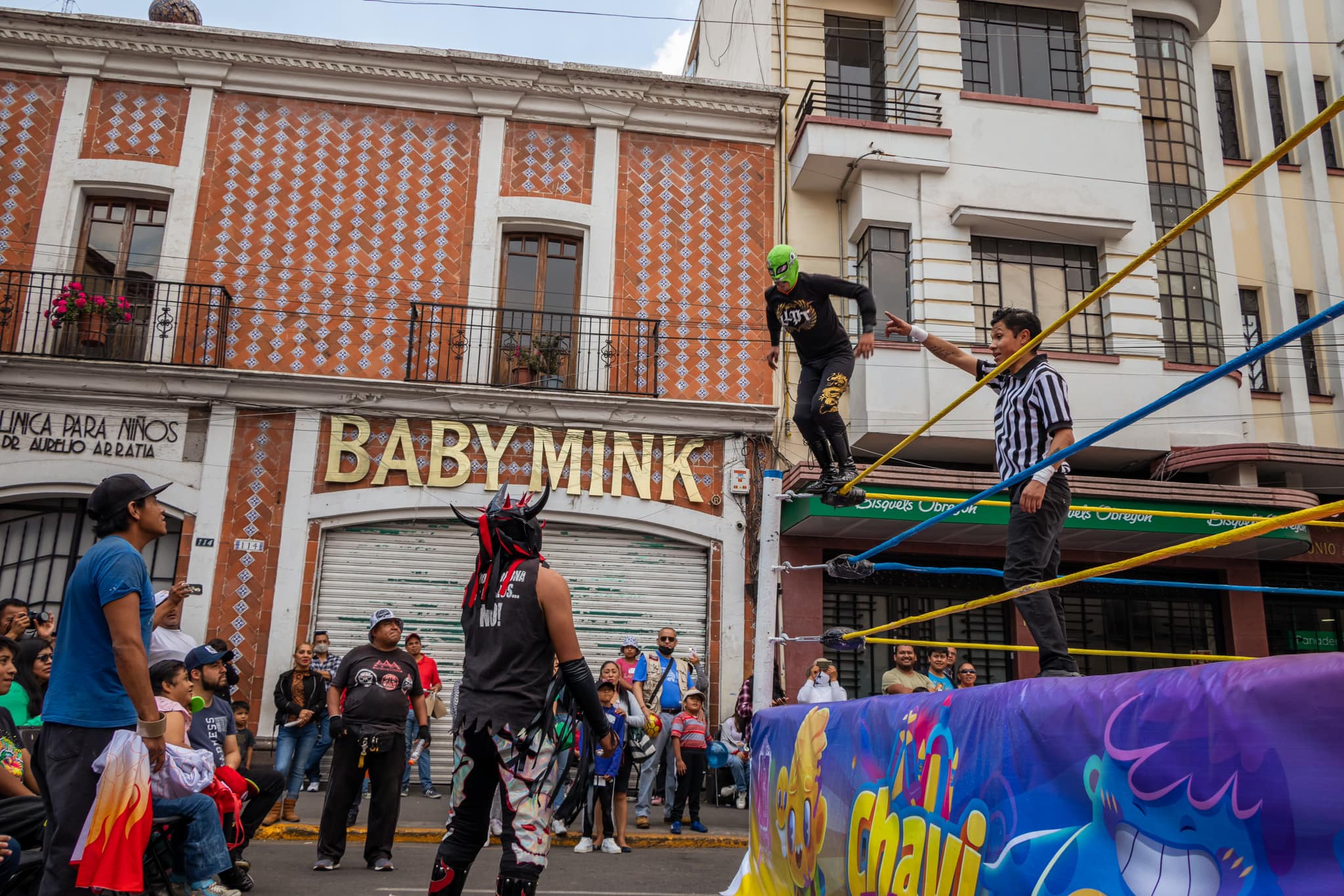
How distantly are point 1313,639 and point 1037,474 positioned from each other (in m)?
13.3

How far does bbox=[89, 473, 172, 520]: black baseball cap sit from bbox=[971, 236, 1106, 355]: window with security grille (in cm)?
1228

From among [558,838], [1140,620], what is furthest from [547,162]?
[1140,620]

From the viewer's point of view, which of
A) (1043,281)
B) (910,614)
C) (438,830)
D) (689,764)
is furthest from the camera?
(1043,281)

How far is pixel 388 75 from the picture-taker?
47.4ft

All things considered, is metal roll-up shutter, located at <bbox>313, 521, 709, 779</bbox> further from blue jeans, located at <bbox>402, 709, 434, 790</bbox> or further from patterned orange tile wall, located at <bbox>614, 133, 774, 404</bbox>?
patterned orange tile wall, located at <bbox>614, 133, 774, 404</bbox>

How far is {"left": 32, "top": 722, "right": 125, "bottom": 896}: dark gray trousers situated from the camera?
3.73m

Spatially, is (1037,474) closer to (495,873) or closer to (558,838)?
(495,873)

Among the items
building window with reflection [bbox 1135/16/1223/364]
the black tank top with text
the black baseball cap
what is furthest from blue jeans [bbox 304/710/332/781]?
building window with reflection [bbox 1135/16/1223/364]

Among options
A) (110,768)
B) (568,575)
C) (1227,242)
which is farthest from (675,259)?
(110,768)

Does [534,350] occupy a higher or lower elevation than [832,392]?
higher

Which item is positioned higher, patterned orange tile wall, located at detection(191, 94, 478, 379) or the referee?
patterned orange tile wall, located at detection(191, 94, 478, 379)

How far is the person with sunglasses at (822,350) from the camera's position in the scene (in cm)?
656

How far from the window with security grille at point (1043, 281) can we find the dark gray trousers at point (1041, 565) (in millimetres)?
10095

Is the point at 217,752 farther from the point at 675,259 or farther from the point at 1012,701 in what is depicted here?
the point at 675,259
